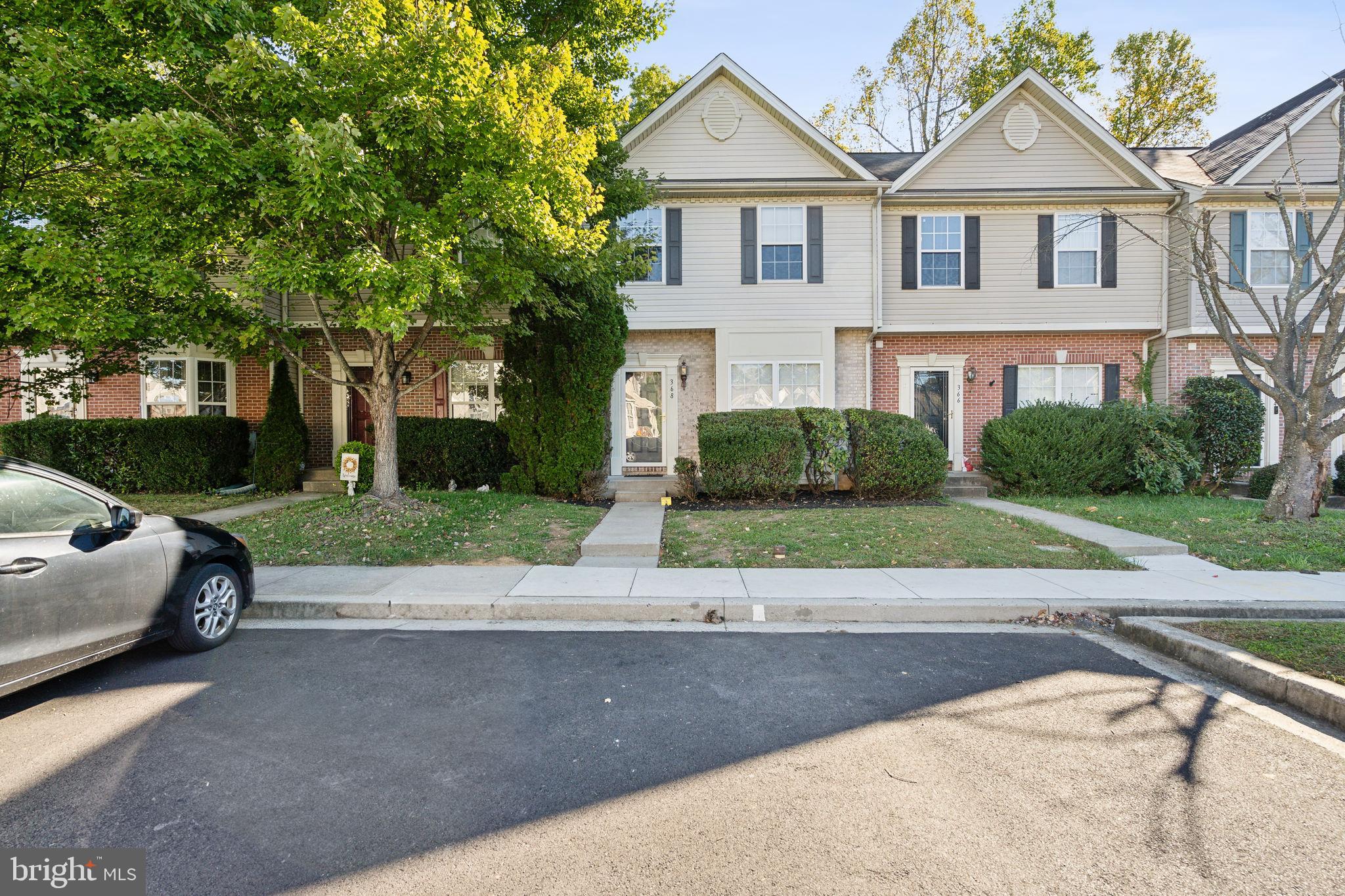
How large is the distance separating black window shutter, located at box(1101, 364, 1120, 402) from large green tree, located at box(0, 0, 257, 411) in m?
16.4

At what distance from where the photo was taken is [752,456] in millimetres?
10461

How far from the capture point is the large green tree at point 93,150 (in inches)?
241

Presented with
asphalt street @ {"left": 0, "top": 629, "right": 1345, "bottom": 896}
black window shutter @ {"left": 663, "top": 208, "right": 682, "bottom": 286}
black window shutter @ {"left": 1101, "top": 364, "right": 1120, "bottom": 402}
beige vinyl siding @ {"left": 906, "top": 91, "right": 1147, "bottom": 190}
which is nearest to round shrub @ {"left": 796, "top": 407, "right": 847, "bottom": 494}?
black window shutter @ {"left": 663, "top": 208, "right": 682, "bottom": 286}

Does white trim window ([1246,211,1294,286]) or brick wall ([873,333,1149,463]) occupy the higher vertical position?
white trim window ([1246,211,1294,286])

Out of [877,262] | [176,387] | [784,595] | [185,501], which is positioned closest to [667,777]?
[784,595]

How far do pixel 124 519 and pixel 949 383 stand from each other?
1410 cm

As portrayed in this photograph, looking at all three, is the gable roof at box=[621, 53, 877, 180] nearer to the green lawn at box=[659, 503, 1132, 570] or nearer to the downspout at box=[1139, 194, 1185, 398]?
the downspout at box=[1139, 194, 1185, 398]

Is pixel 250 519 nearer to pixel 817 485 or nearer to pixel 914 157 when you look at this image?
pixel 817 485

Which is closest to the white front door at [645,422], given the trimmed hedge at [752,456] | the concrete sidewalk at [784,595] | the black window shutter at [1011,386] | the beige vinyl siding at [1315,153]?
the trimmed hedge at [752,456]

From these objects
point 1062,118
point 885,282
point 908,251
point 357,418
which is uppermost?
point 1062,118

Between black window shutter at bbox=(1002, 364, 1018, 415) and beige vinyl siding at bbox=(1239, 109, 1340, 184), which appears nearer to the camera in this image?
beige vinyl siding at bbox=(1239, 109, 1340, 184)

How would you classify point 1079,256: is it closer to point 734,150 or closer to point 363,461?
point 734,150

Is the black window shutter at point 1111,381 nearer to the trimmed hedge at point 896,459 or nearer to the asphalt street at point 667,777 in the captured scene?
the trimmed hedge at point 896,459

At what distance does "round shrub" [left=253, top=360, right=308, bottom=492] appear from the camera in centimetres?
1248
